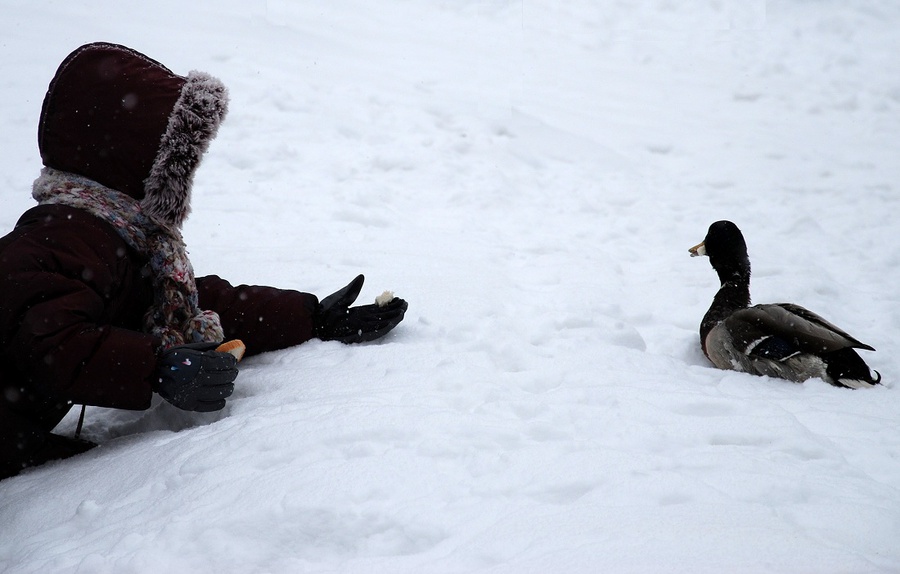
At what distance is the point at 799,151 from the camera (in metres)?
7.29

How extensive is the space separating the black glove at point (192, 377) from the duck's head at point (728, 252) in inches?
122

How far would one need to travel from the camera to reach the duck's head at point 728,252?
4242mm

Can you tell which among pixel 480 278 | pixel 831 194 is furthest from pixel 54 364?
pixel 831 194

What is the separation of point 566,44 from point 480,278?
243 inches

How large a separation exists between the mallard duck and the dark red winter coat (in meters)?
2.81

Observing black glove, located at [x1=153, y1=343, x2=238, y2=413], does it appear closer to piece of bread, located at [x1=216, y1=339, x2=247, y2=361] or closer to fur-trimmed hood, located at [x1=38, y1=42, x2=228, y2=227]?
piece of bread, located at [x1=216, y1=339, x2=247, y2=361]

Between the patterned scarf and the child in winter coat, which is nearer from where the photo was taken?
the child in winter coat

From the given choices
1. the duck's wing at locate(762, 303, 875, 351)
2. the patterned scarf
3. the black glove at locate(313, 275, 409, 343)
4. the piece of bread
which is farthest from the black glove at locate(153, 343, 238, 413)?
the duck's wing at locate(762, 303, 875, 351)

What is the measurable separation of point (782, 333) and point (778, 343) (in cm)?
6

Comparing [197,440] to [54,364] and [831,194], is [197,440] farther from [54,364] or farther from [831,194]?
[831,194]

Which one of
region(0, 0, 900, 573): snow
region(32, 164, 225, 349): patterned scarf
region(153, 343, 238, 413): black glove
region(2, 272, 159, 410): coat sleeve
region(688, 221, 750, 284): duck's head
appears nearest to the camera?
region(0, 0, 900, 573): snow

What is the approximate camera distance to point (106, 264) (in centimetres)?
250

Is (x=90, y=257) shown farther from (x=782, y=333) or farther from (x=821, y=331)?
(x=821, y=331)

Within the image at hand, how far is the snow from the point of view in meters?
1.91
